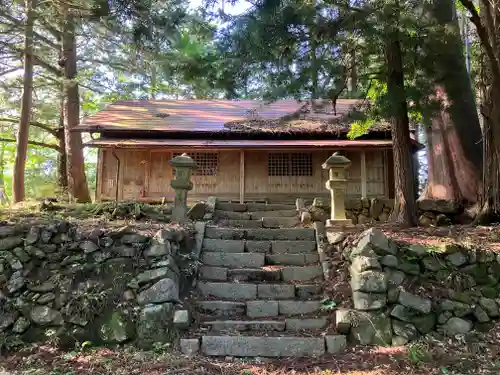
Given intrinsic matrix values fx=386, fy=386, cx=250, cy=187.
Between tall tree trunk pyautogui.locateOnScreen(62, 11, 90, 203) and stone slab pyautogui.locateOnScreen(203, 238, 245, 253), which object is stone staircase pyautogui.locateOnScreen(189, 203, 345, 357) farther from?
tall tree trunk pyautogui.locateOnScreen(62, 11, 90, 203)

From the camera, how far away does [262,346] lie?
4.51 meters

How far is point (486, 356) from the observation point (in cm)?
433

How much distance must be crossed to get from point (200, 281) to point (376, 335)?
2.58 m

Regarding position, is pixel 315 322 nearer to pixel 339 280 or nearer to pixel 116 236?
pixel 339 280

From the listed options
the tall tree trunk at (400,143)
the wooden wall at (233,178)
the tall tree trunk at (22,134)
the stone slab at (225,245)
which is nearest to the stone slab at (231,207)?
the stone slab at (225,245)

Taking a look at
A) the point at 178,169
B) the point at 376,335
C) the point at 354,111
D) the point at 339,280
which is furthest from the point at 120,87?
the point at 376,335

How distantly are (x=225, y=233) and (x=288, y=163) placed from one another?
267 inches

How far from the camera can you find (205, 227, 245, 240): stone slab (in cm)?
720

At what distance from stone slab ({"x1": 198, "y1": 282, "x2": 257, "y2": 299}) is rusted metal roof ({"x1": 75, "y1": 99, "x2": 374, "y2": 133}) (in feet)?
23.5

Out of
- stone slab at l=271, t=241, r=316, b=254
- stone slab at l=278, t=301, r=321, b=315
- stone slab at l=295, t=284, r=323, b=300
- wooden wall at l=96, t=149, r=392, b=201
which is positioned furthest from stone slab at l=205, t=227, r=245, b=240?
wooden wall at l=96, t=149, r=392, b=201

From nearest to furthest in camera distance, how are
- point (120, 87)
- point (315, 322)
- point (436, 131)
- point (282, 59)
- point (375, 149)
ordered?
point (315, 322)
point (282, 59)
point (436, 131)
point (375, 149)
point (120, 87)

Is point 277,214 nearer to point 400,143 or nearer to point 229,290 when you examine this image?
point 400,143

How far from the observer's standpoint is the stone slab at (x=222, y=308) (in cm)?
525

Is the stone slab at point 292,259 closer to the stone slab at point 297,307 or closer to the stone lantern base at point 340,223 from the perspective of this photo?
the stone lantern base at point 340,223
